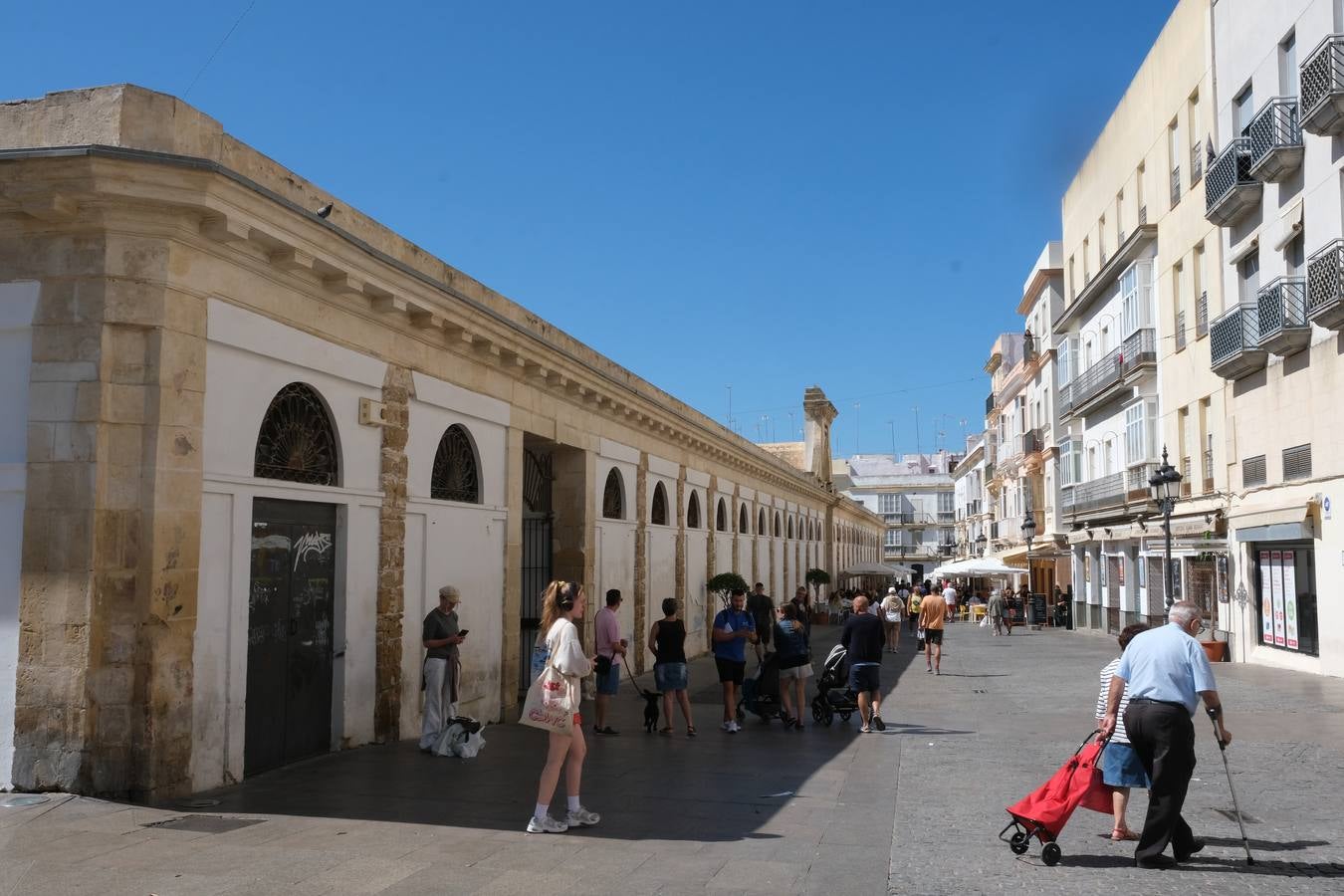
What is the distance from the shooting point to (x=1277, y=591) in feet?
66.2

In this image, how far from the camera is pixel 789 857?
21.4ft

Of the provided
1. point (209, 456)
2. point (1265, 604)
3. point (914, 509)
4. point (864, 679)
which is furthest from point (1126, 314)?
point (914, 509)

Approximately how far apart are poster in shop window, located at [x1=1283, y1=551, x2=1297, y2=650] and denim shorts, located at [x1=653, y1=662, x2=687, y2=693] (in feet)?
42.6

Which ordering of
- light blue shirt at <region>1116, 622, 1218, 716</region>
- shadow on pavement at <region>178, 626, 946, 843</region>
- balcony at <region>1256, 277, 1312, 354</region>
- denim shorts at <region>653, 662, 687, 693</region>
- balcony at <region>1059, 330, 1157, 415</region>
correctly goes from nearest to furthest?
light blue shirt at <region>1116, 622, 1218, 716</region> → shadow on pavement at <region>178, 626, 946, 843</region> → denim shorts at <region>653, 662, 687, 693</region> → balcony at <region>1256, 277, 1312, 354</region> → balcony at <region>1059, 330, 1157, 415</region>

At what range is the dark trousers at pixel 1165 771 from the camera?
6.30m

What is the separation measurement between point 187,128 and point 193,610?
3407mm

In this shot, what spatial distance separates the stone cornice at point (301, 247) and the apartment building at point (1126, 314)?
15764mm

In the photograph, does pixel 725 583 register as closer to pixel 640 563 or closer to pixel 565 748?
pixel 640 563

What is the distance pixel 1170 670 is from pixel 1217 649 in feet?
55.0

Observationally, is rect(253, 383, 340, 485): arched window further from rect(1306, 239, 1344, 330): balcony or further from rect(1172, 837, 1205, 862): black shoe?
rect(1306, 239, 1344, 330): balcony

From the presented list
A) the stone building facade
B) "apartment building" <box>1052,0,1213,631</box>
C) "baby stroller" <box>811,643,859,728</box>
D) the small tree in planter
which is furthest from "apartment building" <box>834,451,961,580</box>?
the stone building facade

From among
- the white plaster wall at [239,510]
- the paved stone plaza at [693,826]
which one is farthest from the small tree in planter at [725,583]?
the white plaster wall at [239,510]

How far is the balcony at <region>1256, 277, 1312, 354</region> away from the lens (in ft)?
59.6

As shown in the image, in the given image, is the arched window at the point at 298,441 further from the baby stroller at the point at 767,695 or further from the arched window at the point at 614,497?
the arched window at the point at 614,497
